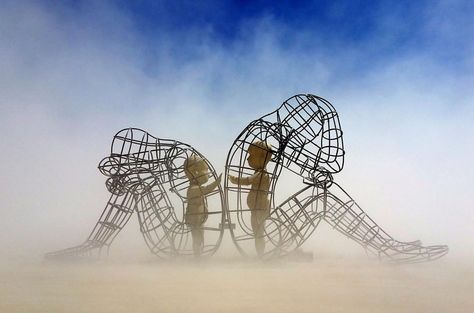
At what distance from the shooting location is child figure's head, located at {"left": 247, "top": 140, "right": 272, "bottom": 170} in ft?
34.1

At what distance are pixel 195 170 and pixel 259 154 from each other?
1.46m

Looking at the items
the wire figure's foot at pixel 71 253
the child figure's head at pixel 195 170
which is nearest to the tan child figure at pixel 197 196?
the child figure's head at pixel 195 170

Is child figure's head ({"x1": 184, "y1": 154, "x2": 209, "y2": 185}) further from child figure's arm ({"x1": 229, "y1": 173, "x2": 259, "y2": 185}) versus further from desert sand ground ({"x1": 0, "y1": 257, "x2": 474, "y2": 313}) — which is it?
desert sand ground ({"x1": 0, "y1": 257, "x2": 474, "y2": 313})

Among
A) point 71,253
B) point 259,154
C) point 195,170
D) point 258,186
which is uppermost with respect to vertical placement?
point 259,154

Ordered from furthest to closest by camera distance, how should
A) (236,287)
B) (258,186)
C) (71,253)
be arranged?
(71,253) → (258,186) → (236,287)

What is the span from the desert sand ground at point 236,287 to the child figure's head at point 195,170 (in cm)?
185

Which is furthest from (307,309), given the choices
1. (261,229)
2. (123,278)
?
(261,229)

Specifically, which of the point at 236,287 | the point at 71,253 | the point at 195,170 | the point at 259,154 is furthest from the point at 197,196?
the point at 236,287

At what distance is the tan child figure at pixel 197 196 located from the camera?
10.4 metres

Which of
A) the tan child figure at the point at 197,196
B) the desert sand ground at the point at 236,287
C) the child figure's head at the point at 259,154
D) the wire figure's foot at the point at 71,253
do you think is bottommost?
the desert sand ground at the point at 236,287

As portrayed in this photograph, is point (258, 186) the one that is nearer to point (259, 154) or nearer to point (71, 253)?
point (259, 154)

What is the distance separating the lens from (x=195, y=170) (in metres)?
10.7

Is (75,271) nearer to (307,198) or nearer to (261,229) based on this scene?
(261,229)

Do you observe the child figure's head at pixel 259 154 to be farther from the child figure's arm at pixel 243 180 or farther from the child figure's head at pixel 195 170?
the child figure's head at pixel 195 170
